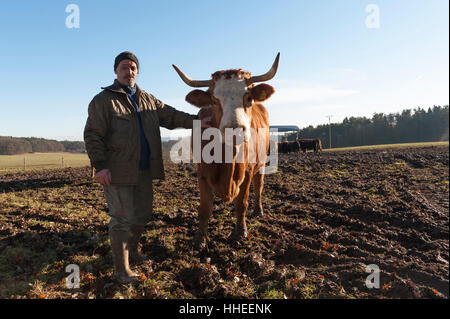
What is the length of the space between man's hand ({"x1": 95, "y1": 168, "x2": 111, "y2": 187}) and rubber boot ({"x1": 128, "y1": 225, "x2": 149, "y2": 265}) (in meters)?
0.91

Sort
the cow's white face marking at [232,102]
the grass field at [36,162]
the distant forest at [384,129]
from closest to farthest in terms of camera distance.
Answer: the cow's white face marking at [232,102] < the grass field at [36,162] < the distant forest at [384,129]

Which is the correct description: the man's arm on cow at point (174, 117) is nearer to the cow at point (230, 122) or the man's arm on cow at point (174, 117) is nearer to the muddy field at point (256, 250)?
the cow at point (230, 122)

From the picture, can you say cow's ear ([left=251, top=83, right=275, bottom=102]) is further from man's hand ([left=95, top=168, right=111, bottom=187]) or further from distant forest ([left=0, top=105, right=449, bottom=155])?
distant forest ([left=0, top=105, right=449, bottom=155])

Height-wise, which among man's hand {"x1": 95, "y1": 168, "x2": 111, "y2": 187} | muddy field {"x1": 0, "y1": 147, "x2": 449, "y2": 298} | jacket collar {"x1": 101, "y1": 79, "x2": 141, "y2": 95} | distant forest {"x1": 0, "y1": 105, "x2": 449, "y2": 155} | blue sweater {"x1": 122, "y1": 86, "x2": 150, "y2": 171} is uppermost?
distant forest {"x1": 0, "y1": 105, "x2": 449, "y2": 155}

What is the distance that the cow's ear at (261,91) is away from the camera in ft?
12.5

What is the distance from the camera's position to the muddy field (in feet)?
9.78

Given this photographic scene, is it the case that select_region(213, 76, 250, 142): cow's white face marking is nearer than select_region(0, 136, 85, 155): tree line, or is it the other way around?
select_region(213, 76, 250, 142): cow's white face marking

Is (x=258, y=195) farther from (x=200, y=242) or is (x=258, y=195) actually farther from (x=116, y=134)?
(x=116, y=134)

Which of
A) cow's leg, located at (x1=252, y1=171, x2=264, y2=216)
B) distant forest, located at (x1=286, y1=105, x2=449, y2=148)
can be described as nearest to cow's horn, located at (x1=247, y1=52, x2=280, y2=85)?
cow's leg, located at (x1=252, y1=171, x2=264, y2=216)

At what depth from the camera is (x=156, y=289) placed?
2.95m

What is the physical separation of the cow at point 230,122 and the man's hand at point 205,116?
3.2 inches

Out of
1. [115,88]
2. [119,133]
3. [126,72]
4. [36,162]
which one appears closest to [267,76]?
[126,72]

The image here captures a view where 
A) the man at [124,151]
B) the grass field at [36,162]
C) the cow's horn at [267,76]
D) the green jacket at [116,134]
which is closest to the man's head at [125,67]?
the man at [124,151]
